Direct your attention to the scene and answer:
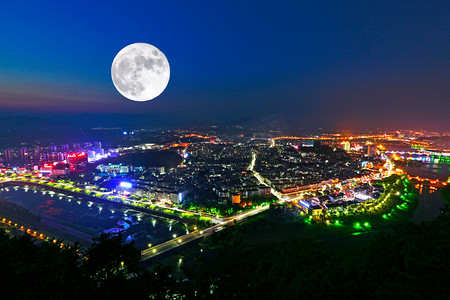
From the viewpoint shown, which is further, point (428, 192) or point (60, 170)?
point (60, 170)

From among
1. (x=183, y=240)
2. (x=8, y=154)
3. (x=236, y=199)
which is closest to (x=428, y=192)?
(x=236, y=199)

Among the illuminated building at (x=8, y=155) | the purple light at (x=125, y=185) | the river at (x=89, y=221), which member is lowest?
the river at (x=89, y=221)

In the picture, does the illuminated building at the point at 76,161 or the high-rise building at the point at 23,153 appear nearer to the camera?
the illuminated building at the point at 76,161

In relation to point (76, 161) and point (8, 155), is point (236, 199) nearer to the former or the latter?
point (76, 161)

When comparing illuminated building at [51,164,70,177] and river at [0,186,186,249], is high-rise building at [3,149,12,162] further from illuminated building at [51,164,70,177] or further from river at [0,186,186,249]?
river at [0,186,186,249]

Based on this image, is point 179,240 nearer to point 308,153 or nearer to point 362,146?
point 308,153

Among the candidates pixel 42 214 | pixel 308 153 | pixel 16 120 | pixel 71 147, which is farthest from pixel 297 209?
pixel 16 120

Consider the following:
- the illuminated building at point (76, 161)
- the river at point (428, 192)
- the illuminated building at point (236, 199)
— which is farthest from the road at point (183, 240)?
the illuminated building at point (76, 161)

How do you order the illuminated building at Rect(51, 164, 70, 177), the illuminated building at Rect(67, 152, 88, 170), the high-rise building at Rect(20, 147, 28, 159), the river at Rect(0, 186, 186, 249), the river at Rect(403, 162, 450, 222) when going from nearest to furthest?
1. the river at Rect(0, 186, 186, 249)
2. the river at Rect(403, 162, 450, 222)
3. the illuminated building at Rect(51, 164, 70, 177)
4. the illuminated building at Rect(67, 152, 88, 170)
5. the high-rise building at Rect(20, 147, 28, 159)

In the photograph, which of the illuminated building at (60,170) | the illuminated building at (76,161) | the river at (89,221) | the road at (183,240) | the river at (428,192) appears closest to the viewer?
the road at (183,240)

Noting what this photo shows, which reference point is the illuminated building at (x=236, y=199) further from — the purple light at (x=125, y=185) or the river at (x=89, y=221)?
the purple light at (x=125, y=185)

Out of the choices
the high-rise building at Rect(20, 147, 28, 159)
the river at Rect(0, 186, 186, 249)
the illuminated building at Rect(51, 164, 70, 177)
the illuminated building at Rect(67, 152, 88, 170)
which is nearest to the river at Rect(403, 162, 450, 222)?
the river at Rect(0, 186, 186, 249)
